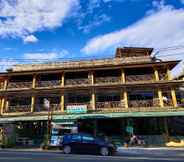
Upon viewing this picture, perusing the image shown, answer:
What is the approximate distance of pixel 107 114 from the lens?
102ft

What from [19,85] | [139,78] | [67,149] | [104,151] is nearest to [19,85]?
[19,85]

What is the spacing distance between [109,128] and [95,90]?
15.9ft

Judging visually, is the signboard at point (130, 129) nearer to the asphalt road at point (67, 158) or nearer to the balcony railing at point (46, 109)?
the balcony railing at point (46, 109)

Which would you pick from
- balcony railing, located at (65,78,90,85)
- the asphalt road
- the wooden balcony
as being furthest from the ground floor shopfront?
the asphalt road

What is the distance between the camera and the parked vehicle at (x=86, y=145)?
21.2 meters

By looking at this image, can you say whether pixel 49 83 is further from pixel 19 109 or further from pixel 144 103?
pixel 144 103

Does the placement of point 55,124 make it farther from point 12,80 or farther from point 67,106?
point 12,80

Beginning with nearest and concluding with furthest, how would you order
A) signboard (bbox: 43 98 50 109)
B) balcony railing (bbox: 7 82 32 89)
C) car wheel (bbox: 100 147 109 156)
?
car wheel (bbox: 100 147 109 156), signboard (bbox: 43 98 50 109), balcony railing (bbox: 7 82 32 89)

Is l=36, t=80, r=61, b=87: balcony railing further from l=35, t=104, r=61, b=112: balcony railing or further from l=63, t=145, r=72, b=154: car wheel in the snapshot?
l=63, t=145, r=72, b=154: car wheel

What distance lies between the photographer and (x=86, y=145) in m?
21.7

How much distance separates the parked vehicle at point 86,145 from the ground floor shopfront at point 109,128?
7.97 metres

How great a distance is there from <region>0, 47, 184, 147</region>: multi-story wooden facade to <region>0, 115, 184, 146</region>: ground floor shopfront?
1.46 ft

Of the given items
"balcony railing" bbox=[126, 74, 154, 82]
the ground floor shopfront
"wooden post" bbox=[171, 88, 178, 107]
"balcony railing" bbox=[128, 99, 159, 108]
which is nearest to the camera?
the ground floor shopfront

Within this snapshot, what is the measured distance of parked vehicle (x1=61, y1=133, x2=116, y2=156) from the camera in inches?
837
